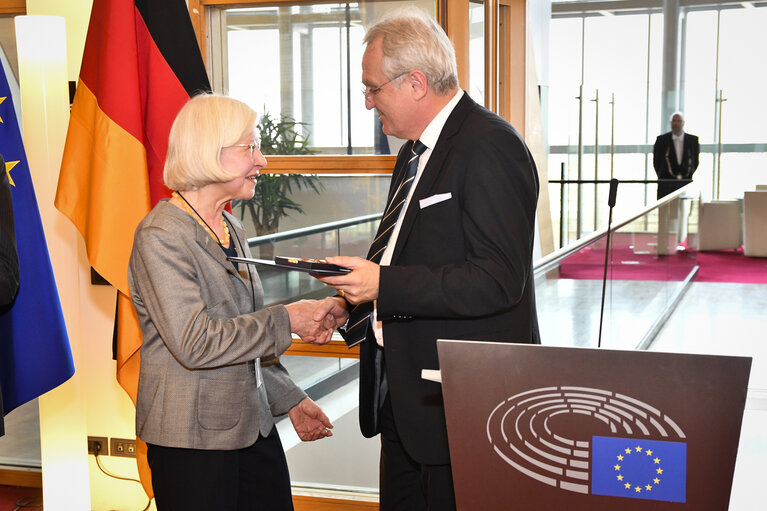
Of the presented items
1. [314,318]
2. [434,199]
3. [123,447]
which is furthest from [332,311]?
[123,447]

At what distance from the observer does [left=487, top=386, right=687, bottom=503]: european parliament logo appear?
121 centimetres

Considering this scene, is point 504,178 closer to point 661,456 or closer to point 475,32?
point 661,456

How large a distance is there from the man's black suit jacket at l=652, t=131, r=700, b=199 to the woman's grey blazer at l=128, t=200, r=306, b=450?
16.4 ft

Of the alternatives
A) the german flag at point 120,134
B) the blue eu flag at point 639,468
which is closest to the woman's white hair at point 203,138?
the german flag at point 120,134

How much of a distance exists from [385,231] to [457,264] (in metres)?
0.29

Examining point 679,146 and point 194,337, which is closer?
point 194,337

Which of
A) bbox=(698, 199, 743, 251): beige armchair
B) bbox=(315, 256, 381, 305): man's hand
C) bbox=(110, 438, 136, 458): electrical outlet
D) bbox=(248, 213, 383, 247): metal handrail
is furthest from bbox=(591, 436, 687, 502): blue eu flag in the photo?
bbox=(698, 199, 743, 251): beige armchair

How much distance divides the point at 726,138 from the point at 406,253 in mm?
4812

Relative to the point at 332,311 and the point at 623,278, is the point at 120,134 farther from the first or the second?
the point at 623,278

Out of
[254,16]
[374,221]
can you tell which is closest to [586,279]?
[374,221]

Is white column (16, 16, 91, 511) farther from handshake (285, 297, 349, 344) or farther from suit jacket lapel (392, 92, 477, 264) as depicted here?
suit jacket lapel (392, 92, 477, 264)

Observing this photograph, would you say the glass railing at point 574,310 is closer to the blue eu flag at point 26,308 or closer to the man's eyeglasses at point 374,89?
the man's eyeglasses at point 374,89

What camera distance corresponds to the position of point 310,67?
343 centimetres

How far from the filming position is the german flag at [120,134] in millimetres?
2615
